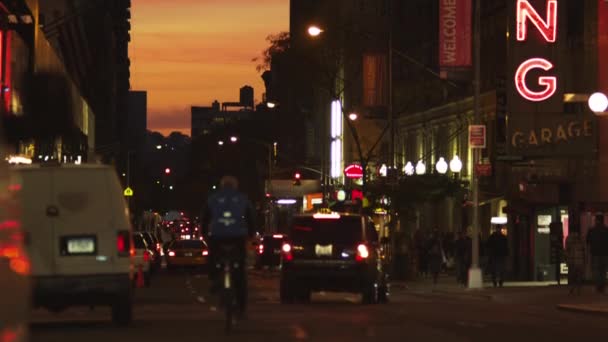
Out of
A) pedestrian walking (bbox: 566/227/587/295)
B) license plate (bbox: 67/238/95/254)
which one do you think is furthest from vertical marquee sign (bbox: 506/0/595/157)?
license plate (bbox: 67/238/95/254)

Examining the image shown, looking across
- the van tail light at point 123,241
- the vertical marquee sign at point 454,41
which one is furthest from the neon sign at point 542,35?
the van tail light at point 123,241

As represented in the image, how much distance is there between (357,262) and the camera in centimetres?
2677

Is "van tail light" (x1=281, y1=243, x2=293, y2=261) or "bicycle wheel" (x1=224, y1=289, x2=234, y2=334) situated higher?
"van tail light" (x1=281, y1=243, x2=293, y2=261)

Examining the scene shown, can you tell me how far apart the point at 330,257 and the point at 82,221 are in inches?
401

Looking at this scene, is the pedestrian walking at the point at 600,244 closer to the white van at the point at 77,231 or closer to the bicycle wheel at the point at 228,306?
the white van at the point at 77,231

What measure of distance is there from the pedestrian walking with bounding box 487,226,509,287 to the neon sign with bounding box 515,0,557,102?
4056 mm

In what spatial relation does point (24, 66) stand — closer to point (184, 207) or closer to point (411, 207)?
point (411, 207)

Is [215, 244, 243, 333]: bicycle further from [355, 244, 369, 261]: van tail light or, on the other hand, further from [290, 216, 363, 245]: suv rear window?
[290, 216, 363, 245]: suv rear window

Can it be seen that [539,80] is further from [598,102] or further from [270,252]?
[270,252]

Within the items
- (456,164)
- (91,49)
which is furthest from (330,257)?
(91,49)

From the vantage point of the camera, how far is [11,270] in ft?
17.2

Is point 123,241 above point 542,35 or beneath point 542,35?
beneath

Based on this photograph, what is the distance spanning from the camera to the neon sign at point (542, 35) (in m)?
39.0

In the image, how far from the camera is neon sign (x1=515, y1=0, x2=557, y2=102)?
38969 millimetres
